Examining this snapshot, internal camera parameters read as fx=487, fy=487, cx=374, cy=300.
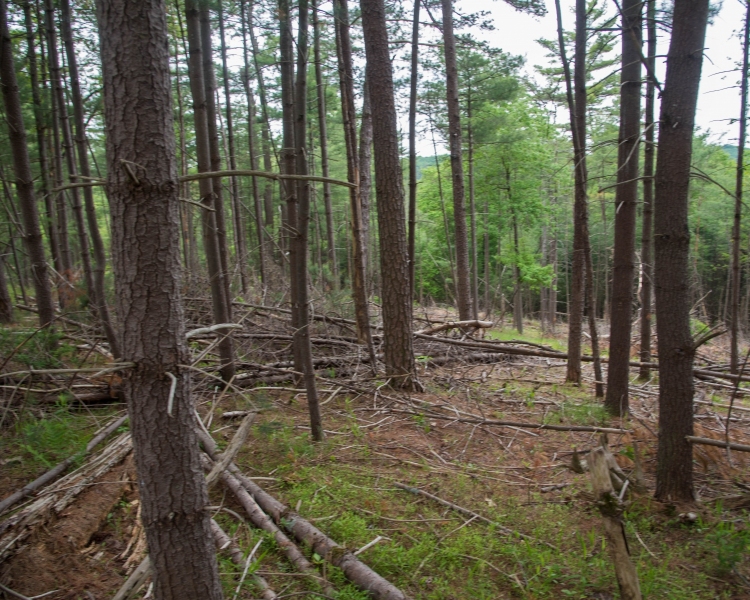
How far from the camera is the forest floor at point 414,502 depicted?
3.20 m

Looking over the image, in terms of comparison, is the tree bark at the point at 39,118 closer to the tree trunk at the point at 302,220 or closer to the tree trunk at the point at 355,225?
the tree trunk at the point at 355,225

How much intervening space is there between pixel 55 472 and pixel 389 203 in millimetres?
4535

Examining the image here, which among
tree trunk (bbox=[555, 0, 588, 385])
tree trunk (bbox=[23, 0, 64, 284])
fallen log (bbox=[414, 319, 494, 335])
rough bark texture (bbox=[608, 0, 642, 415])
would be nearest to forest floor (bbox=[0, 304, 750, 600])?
rough bark texture (bbox=[608, 0, 642, 415])

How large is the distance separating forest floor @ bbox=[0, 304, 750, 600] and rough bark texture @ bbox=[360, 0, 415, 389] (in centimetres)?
59

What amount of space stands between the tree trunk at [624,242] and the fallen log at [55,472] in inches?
218

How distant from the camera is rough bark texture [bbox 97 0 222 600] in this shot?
2.07 meters

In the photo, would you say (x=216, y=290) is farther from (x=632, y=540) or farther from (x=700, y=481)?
(x=700, y=481)

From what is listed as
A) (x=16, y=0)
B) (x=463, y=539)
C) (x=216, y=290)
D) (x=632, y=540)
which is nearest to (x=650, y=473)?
(x=632, y=540)

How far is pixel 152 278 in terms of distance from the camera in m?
2.12

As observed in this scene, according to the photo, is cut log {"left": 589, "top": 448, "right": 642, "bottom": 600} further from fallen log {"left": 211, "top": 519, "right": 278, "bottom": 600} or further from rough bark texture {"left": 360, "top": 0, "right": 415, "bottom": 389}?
rough bark texture {"left": 360, "top": 0, "right": 415, "bottom": 389}

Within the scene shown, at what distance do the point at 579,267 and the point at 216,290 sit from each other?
16.8 feet

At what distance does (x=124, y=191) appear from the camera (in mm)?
2074

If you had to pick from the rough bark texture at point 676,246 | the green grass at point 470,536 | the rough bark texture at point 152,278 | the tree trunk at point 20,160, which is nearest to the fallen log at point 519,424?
the green grass at point 470,536

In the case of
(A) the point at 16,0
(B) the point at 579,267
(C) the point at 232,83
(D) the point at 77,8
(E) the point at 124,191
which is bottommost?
(B) the point at 579,267
